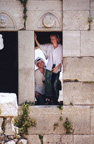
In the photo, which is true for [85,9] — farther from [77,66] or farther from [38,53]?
[38,53]

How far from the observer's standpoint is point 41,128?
10.9 meters

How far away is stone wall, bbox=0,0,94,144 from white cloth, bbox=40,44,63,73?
14.6 inches

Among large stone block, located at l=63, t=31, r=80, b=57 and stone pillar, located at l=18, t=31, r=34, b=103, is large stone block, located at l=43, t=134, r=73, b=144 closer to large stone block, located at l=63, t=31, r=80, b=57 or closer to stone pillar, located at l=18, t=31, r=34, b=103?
stone pillar, located at l=18, t=31, r=34, b=103

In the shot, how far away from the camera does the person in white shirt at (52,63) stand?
36.6 feet

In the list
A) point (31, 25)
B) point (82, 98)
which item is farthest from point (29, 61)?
point (82, 98)

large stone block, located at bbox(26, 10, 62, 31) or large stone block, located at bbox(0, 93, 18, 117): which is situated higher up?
large stone block, located at bbox(26, 10, 62, 31)

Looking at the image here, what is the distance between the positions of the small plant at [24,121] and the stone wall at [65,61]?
121 millimetres

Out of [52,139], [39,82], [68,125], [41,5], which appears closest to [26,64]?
[39,82]

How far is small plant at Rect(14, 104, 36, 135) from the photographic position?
35.3 feet

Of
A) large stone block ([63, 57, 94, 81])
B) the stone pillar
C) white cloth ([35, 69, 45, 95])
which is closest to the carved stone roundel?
the stone pillar

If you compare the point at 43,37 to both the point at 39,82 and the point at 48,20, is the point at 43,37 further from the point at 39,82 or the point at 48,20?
the point at 48,20

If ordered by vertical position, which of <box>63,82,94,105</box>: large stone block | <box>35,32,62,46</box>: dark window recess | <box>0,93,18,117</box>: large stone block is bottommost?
<box>0,93,18,117</box>: large stone block

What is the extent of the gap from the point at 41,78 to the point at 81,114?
144 cm

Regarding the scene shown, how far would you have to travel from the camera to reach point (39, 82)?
1152 cm
